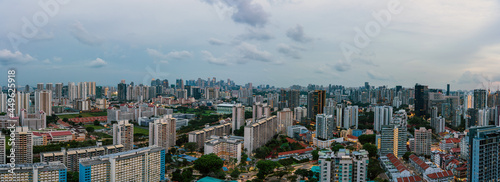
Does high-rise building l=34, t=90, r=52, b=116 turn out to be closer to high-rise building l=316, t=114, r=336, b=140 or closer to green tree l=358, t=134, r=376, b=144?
high-rise building l=316, t=114, r=336, b=140

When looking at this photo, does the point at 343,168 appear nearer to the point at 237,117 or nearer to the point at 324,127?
the point at 324,127

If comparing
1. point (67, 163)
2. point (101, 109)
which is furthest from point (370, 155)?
point (101, 109)

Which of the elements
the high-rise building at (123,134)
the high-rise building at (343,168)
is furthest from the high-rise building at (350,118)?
the high-rise building at (123,134)

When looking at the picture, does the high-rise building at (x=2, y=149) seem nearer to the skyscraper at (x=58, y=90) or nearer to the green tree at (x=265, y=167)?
the green tree at (x=265, y=167)

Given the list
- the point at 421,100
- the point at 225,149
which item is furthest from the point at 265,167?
the point at 421,100

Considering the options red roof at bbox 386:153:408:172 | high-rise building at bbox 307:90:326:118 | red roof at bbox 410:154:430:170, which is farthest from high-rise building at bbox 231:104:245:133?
red roof at bbox 410:154:430:170

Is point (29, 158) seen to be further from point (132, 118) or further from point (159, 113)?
point (159, 113)
